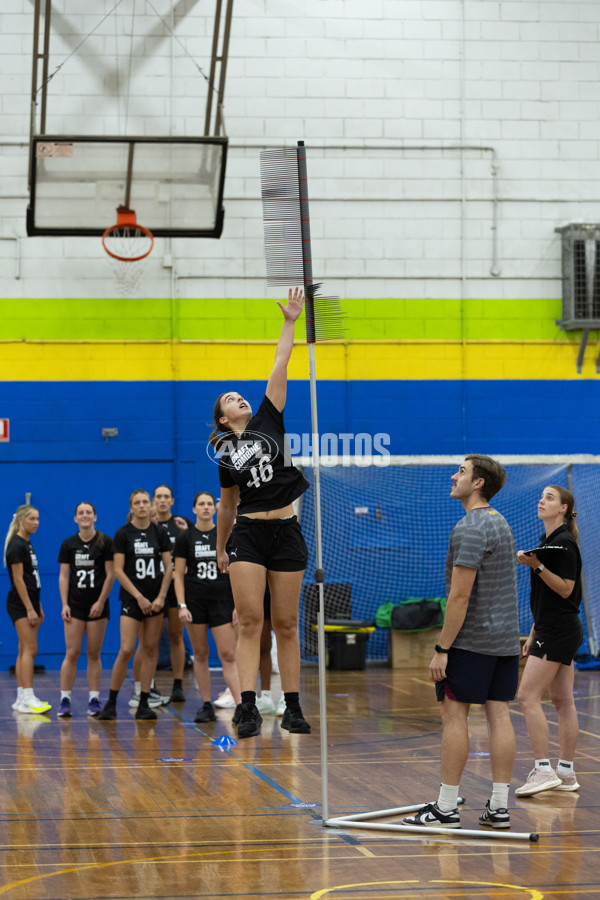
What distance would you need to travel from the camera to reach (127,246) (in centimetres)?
1378

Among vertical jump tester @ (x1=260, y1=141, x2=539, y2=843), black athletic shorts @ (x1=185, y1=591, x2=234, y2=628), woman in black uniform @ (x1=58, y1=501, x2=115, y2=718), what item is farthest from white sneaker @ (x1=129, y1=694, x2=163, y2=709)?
vertical jump tester @ (x1=260, y1=141, x2=539, y2=843)

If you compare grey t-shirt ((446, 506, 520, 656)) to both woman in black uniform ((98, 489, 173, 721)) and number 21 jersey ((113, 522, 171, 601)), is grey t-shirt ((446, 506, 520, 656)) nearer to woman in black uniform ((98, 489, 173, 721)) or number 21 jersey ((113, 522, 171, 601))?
woman in black uniform ((98, 489, 173, 721))

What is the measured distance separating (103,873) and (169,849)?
482mm

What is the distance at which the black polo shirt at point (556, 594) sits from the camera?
21.2 ft

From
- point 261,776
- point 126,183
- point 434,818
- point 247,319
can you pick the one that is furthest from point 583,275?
point 434,818

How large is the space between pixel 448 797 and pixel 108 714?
190 inches

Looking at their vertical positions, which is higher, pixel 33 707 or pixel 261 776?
pixel 261 776

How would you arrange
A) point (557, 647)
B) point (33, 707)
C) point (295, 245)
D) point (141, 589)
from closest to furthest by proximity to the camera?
1. point (295, 245)
2. point (557, 647)
3. point (141, 589)
4. point (33, 707)

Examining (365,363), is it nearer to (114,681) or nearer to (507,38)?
(507,38)

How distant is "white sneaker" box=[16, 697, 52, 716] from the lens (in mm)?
10242

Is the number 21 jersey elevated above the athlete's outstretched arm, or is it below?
below

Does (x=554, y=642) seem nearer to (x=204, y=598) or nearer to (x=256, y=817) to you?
(x=256, y=817)

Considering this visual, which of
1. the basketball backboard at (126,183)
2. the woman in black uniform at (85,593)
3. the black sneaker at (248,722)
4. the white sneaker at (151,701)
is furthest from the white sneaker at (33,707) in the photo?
the black sneaker at (248,722)

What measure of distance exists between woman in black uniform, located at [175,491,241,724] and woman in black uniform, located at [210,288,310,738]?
3560 millimetres
